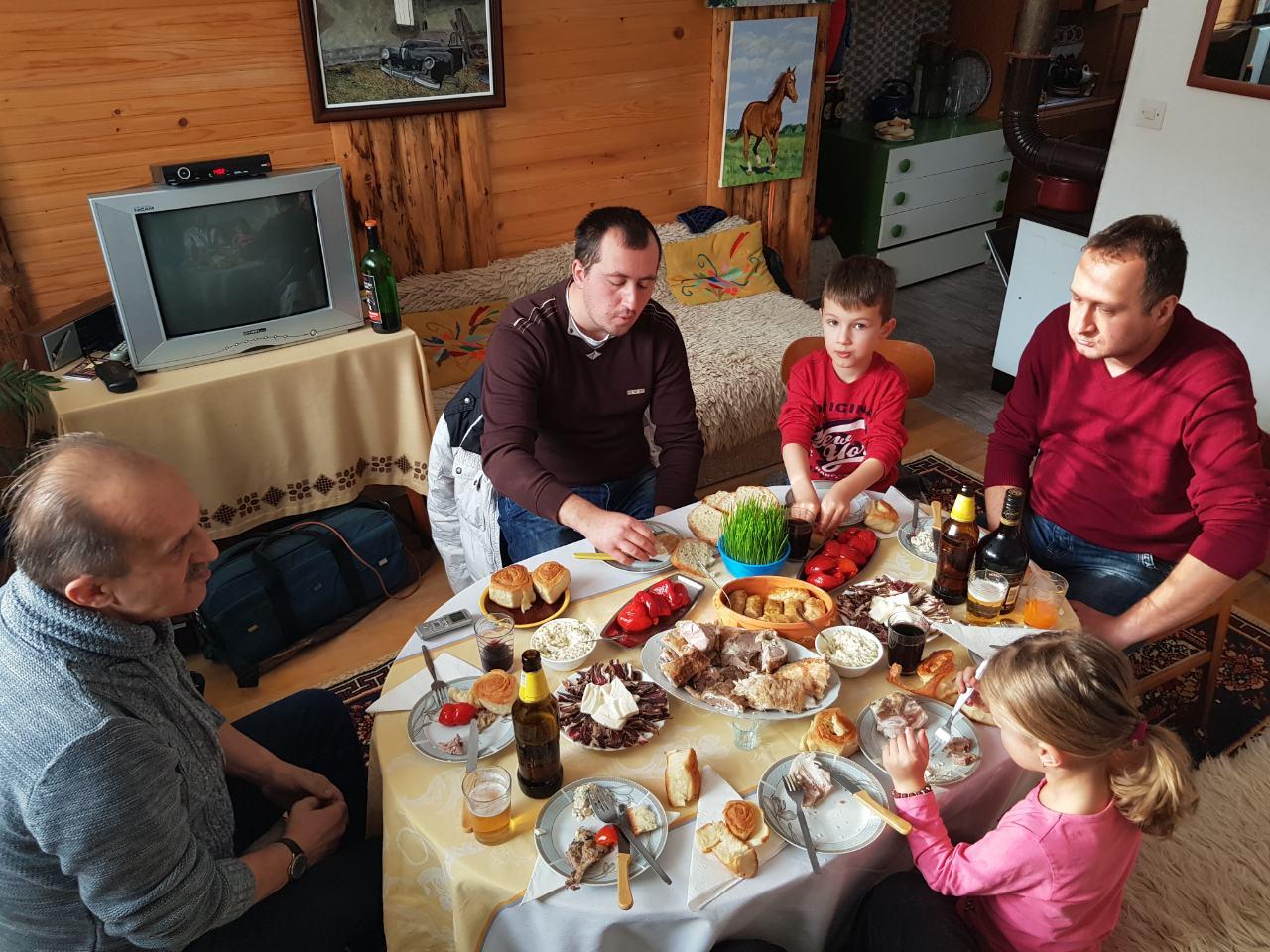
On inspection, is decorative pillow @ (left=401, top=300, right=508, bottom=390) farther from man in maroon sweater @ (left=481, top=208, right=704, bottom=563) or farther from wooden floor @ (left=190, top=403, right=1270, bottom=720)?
man in maroon sweater @ (left=481, top=208, right=704, bottom=563)

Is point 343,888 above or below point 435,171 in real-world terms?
below

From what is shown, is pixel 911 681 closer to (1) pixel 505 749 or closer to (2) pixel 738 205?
(1) pixel 505 749

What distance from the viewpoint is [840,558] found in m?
1.77

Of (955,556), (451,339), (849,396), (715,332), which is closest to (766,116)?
(715,332)

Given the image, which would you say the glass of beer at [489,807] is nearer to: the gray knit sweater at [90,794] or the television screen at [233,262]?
the gray knit sweater at [90,794]

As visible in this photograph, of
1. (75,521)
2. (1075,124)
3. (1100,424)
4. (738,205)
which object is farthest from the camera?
(1075,124)

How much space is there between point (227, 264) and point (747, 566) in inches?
77.5

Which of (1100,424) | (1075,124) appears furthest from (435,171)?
(1075,124)

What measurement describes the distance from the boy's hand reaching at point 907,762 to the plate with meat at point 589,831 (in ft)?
1.07

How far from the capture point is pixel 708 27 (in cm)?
403

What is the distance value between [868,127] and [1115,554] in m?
3.88

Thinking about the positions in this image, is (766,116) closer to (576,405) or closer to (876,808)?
(576,405)

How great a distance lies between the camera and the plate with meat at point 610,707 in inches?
54.4

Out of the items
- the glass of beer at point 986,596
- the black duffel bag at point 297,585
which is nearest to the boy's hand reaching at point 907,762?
the glass of beer at point 986,596
